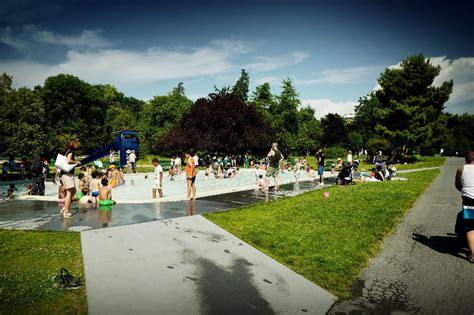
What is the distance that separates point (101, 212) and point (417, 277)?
8.57 metres

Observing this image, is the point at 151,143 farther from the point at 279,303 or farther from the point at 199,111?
the point at 279,303

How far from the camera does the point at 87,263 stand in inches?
219

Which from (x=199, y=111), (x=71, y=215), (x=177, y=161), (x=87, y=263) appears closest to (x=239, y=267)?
(x=87, y=263)

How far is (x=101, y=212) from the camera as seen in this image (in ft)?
31.7

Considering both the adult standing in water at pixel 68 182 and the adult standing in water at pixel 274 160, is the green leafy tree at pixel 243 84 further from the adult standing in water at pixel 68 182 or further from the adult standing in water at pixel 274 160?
the adult standing in water at pixel 68 182

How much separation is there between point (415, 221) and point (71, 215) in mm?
10232

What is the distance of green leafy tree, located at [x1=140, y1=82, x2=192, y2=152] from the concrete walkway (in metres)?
57.3

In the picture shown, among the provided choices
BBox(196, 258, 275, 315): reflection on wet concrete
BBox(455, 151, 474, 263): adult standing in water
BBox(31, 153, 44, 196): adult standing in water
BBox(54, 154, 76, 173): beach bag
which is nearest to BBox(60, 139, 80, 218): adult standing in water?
BBox(54, 154, 76, 173): beach bag

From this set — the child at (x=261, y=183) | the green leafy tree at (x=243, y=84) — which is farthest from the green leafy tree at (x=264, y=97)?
the child at (x=261, y=183)

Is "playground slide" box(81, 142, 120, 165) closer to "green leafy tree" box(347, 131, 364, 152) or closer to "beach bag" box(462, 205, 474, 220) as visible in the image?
"beach bag" box(462, 205, 474, 220)

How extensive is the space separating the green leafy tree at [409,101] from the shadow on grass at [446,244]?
3673 cm

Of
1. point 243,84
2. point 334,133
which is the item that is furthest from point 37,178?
point 334,133

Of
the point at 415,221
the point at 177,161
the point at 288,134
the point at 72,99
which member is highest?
the point at 72,99

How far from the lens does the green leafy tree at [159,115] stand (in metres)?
63.5
